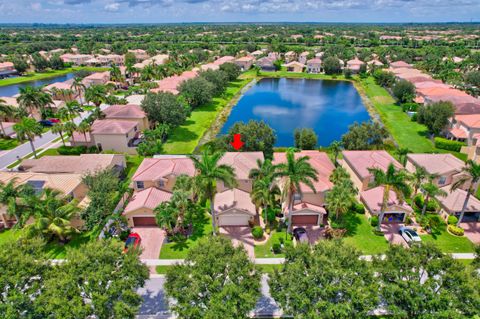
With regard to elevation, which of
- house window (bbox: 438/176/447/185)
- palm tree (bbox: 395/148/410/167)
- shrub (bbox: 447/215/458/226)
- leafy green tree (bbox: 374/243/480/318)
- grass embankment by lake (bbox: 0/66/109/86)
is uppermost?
leafy green tree (bbox: 374/243/480/318)

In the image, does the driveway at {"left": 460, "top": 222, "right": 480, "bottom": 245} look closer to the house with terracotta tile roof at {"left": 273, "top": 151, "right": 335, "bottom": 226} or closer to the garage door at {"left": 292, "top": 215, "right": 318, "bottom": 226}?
the house with terracotta tile roof at {"left": 273, "top": 151, "right": 335, "bottom": 226}

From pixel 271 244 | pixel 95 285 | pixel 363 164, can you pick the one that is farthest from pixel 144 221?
pixel 363 164

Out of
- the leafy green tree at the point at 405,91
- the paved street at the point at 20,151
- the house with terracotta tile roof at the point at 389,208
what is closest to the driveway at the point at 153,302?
the house with terracotta tile roof at the point at 389,208

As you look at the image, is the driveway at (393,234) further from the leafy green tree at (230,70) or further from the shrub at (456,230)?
the leafy green tree at (230,70)

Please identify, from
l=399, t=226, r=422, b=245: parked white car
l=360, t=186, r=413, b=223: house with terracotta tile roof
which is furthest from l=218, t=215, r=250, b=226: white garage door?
l=399, t=226, r=422, b=245: parked white car

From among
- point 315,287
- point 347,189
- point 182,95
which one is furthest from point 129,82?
point 315,287

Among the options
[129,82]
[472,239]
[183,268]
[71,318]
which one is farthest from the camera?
[129,82]

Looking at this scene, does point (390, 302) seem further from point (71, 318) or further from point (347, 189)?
point (71, 318)

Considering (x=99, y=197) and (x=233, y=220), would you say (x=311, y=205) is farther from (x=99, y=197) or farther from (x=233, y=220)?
(x=99, y=197)
